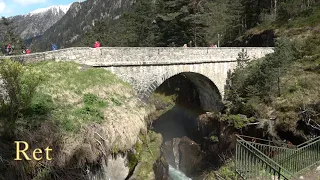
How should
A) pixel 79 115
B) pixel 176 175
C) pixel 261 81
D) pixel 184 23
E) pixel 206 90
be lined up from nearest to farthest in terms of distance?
pixel 79 115, pixel 261 81, pixel 176 175, pixel 206 90, pixel 184 23

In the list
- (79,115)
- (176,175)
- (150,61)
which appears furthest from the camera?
(176,175)

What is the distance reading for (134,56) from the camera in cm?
1723

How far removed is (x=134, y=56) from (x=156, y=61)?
1.66 m

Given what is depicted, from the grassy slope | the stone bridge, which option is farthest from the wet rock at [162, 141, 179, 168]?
the grassy slope

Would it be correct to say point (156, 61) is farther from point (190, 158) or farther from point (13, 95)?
point (13, 95)

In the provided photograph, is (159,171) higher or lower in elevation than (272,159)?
lower

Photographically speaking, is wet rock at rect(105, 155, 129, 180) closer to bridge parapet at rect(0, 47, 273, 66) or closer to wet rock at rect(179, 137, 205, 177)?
bridge parapet at rect(0, 47, 273, 66)

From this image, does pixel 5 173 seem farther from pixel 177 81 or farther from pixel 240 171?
pixel 177 81

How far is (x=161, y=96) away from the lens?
115 ft

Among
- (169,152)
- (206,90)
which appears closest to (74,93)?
(169,152)

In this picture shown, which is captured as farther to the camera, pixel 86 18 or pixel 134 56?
pixel 86 18

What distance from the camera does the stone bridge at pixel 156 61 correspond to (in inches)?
614

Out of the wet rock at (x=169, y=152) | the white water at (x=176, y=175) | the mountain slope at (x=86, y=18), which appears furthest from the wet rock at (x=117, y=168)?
the mountain slope at (x=86, y=18)

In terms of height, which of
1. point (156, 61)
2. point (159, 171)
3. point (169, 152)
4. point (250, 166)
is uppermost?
point (156, 61)
